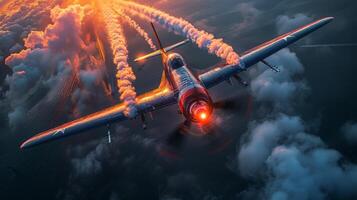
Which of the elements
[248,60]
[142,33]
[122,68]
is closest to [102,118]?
[122,68]

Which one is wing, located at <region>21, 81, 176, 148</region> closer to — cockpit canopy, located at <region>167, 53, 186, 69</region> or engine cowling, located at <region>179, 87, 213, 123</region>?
cockpit canopy, located at <region>167, 53, 186, 69</region>

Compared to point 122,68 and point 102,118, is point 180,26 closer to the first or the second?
point 122,68

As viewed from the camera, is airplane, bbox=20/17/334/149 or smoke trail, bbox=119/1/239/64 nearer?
airplane, bbox=20/17/334/149

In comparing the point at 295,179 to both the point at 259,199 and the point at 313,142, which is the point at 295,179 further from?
the point at 313,142

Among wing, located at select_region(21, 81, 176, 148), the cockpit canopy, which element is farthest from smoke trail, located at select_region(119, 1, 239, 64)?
wing, located at select_region(21, 81, 176, 148)

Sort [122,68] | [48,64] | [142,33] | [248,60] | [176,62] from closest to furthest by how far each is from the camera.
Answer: [176,62]
[248,60]
[122,68]
[142,33]
[48,64]

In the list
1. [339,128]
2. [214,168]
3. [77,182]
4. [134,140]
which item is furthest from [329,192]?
[77,182]
